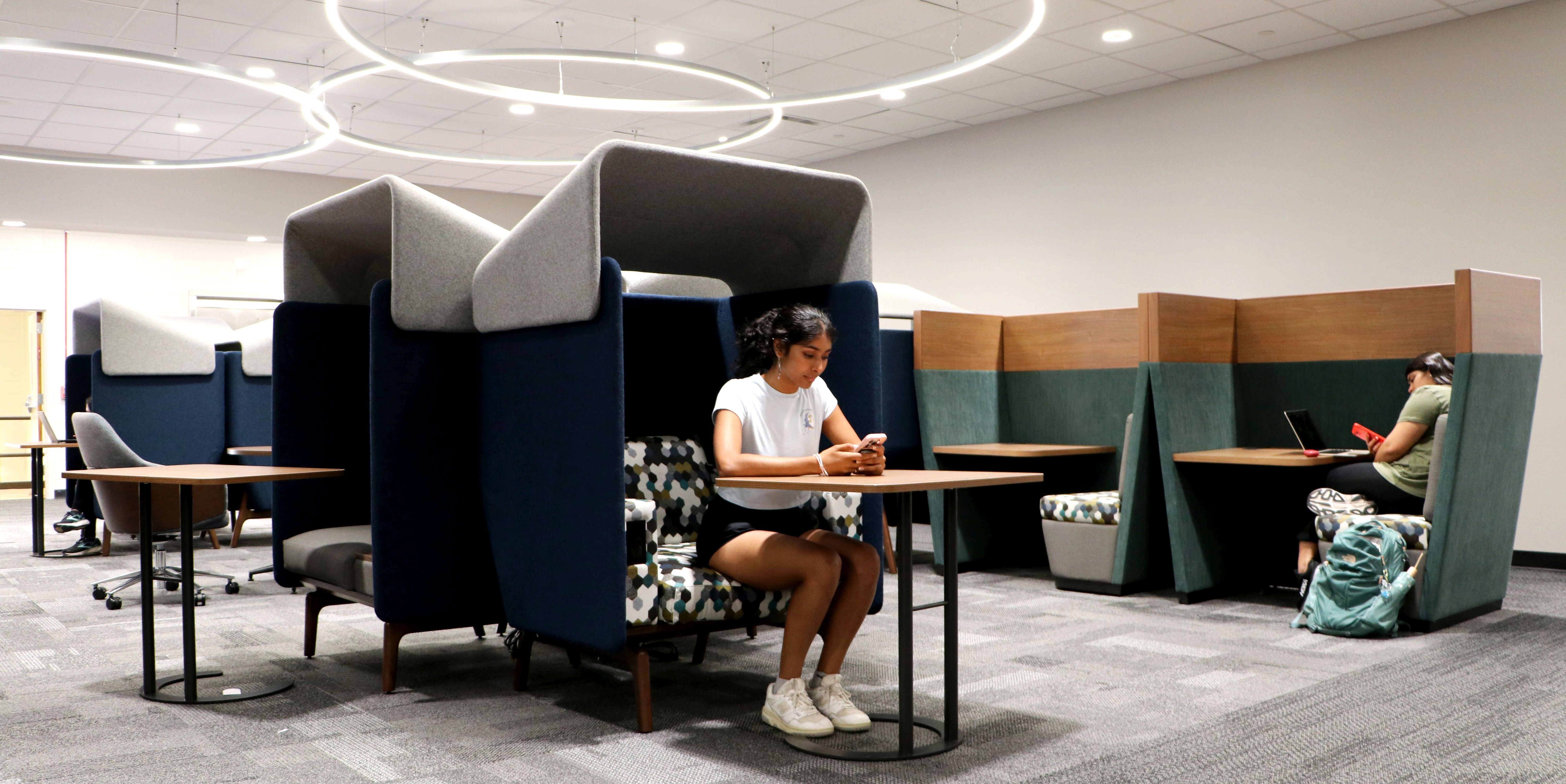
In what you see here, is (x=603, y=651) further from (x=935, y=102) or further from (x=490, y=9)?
(x=935, y=102)

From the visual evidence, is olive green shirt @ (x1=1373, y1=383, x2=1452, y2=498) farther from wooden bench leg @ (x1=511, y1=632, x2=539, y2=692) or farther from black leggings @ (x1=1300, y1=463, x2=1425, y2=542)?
wooden bench leg @ (x1=511, y1=632, x2=539, y2=692)

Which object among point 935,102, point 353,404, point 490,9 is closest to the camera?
point 353,404

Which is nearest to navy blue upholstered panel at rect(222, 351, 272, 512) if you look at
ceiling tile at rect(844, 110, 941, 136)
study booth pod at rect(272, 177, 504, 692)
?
study booth pod at rect(272, 177, 504, 692)

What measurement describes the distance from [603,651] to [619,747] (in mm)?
255

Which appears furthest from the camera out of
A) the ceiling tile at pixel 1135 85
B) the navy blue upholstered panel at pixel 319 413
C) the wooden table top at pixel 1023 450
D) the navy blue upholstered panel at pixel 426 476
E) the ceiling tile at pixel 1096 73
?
the ceiling tile at pixel 1135 85

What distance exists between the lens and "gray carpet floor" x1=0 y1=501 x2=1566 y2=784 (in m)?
2.85

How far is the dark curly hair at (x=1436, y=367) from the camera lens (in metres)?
4.80

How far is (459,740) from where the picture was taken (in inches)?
122

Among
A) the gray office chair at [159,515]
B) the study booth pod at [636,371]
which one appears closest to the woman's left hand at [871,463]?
the study booth pod at [636,371]

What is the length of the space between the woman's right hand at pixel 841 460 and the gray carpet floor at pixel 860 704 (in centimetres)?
72

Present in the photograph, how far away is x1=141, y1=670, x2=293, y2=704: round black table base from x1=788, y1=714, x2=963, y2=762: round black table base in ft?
5.57

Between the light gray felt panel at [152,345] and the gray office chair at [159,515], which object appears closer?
the gray office chair at [159,515]

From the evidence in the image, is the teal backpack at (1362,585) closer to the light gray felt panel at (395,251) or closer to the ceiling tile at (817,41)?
the light gray felt panel at (395,251)

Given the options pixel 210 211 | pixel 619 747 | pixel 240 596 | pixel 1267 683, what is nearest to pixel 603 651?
pixel 619 747
